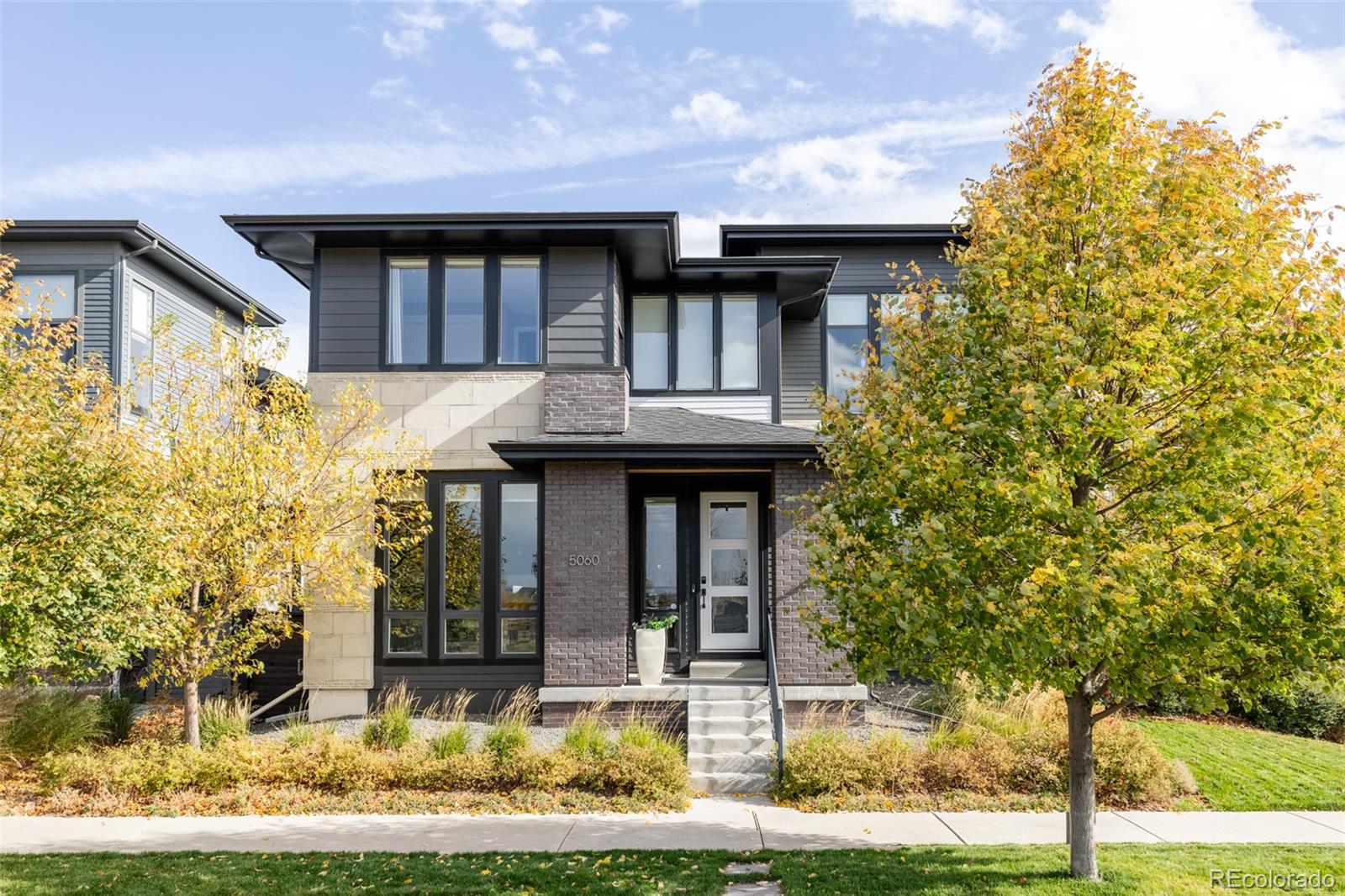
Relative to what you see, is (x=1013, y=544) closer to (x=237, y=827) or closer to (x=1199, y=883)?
(x=1199, y=883)

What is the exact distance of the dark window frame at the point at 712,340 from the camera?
16.0 metres

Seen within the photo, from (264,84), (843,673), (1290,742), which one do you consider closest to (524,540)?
(843,673)

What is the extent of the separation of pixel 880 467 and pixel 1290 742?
937cm

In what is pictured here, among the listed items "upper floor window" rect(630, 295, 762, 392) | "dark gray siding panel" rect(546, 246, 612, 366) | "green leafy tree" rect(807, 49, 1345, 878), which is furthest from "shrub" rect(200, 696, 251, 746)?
"green leafy tree" rect(807, 49, 1345, 878)

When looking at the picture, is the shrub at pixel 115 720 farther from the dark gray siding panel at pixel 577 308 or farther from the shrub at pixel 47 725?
the dark gray siding panel at pixel 577 308

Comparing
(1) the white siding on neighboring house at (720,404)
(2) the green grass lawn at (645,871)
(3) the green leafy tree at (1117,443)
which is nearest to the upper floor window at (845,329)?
(1) the white siding on neighboring house at (720,404)

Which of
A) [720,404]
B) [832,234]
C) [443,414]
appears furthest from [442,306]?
[832,234]

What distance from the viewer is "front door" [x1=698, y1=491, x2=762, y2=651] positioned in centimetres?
1464

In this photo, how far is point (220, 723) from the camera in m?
11.5

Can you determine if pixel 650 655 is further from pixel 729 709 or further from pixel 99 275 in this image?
pixel 99 275

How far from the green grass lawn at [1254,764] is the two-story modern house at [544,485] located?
13.6 feet

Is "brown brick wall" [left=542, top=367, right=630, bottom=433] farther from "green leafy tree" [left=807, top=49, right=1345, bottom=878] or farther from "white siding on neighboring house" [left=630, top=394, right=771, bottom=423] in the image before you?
"green leafy tree" [left=807, top=49, right=1345, bottom=878]

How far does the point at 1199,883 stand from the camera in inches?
277

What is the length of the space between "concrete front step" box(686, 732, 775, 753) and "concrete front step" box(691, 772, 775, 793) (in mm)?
585
